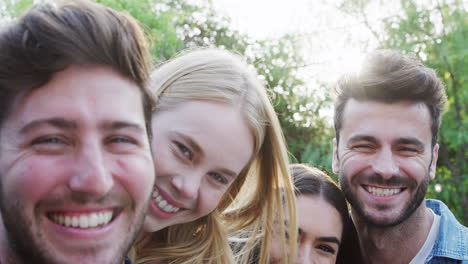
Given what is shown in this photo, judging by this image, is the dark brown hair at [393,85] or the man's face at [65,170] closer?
the man's face at [65,170]

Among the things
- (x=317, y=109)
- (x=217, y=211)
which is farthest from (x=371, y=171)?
(x=317, y=109)

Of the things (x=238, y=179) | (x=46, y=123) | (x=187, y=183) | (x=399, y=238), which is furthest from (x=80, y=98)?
(x=399, y=238)

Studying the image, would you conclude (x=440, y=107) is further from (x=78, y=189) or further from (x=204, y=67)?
(x=78, y=189)

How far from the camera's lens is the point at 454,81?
703 centimetres

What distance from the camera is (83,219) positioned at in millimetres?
1639

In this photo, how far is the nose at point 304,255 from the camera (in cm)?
289

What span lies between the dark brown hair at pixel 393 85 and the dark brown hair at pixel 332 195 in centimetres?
45

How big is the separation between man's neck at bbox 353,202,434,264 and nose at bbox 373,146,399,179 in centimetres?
40

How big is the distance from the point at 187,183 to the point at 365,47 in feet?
18.4

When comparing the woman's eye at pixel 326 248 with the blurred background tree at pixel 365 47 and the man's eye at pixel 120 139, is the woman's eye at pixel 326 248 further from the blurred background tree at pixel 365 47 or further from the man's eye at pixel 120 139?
the blurred background tree at pixel 365 47

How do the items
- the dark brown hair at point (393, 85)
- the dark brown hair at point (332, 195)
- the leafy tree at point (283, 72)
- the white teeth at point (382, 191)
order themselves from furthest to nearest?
the leafy tree at point (283, 72) < the dark brown hair at point (393, 85) < the white teeth at point (382, 191) < the dark brown hair at point (332, 195)

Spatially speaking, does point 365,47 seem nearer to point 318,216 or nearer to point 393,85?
point 393,85

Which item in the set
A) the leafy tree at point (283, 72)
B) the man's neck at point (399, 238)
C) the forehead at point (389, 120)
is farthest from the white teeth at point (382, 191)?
the leafy tree at point (283, 72)

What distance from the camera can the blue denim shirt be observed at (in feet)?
10.8
